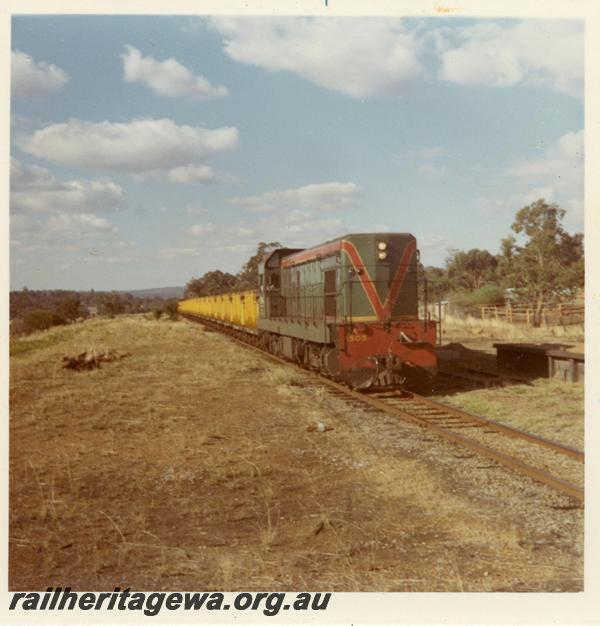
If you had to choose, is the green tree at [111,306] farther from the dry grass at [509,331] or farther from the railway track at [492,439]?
the railway track at [492,439]

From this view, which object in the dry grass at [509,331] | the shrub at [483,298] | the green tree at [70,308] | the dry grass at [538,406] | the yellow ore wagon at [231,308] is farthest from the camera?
the green tree at [70,308]

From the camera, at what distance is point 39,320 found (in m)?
43.2

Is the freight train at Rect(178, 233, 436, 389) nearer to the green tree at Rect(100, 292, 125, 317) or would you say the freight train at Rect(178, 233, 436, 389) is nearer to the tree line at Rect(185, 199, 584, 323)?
the tree line at Rect(185, 199, 584, 323)

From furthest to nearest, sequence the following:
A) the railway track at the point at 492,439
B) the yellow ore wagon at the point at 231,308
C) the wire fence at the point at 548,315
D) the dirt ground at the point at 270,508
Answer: the wire fence at the point at 548,315 → the yellow ore wagon at the point at 231,308 → the railway track at the point at 492,439 → the dirt ground at the point at 270,508

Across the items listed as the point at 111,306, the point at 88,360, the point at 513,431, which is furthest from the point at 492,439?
the point at 111,306

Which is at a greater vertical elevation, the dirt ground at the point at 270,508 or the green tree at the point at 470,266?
Result: the green tree at the point at 470,266

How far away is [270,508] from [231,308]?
28.8 m

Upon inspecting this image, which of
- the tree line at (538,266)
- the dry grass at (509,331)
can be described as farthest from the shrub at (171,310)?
the dry grass at (509,331)

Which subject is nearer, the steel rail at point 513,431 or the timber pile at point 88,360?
the steel rail at point 513,431

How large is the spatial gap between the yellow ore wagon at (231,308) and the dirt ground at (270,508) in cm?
1491

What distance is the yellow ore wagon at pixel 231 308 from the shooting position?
2642 centimetres

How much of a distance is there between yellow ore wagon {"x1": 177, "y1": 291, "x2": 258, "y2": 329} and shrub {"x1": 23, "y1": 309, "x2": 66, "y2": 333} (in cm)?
1136

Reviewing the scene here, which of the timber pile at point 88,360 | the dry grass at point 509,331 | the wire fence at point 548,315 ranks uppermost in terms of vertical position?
the wire fence at point 548,315
